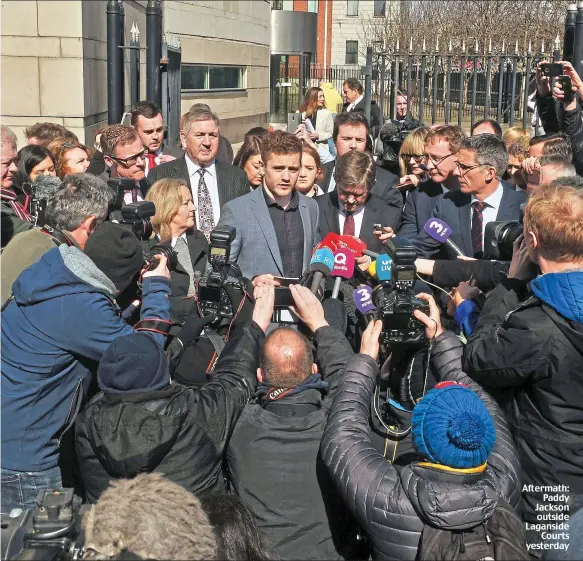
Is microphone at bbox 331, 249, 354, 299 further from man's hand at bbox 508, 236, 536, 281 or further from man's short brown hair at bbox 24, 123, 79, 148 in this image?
man's short brown hair at bbox 24, 123, 79, 148

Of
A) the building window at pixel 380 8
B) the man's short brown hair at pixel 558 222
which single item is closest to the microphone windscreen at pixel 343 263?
the man's short brown hair at pixel 558 222

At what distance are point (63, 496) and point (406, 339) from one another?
5.51ft

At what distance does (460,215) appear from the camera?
5.06 metres

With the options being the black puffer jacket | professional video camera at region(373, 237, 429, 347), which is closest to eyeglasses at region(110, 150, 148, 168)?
professional video camera at region(373, 237, 429, 347)

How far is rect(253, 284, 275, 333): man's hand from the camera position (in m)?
3.87

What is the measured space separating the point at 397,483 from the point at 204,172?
3.63m

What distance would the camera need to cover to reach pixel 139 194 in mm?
5457

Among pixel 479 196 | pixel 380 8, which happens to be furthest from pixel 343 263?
pixel 380 8

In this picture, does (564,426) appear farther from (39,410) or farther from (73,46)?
(73,46)

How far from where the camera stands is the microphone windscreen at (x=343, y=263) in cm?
427

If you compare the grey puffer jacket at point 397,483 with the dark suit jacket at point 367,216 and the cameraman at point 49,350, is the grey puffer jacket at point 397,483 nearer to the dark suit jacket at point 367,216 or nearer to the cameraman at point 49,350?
the cameraman at point 49,350

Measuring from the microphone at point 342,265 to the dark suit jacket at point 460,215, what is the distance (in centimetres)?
77

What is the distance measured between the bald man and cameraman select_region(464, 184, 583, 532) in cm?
69

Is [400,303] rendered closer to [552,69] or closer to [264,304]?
[264,304]
